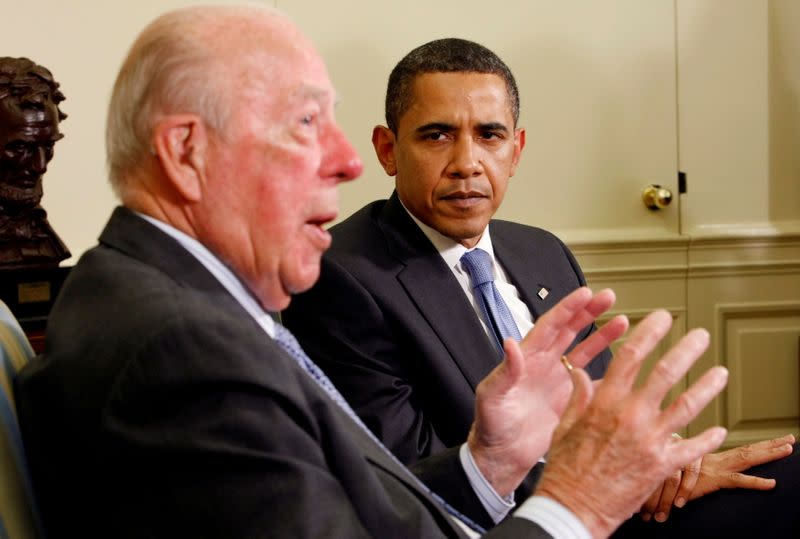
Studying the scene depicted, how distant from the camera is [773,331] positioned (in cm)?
387

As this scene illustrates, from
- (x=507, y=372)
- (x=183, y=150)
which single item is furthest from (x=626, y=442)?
(x=183, y=150)

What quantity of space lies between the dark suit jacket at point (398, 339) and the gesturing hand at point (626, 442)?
79cm

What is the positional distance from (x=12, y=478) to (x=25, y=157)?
1.66 m

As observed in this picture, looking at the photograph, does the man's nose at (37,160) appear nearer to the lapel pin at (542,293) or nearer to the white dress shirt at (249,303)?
the lapel pin at (542,293)

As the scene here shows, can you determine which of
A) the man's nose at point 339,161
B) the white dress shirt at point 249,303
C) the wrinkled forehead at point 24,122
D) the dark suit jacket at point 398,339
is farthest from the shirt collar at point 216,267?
the wrinkled forehead at point 24,122

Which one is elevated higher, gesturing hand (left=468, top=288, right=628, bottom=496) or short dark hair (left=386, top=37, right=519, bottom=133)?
short dark hair (left=386, top=37, right=519, bottom=133)

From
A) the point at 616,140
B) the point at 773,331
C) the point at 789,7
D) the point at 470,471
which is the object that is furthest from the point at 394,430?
the point at 789,7

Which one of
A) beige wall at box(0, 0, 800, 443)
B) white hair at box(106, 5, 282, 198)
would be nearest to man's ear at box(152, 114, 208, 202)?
white hair at box(106, 5, 282, 198)

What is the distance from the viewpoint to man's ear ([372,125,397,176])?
2.35 metres

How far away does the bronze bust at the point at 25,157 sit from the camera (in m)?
2.57

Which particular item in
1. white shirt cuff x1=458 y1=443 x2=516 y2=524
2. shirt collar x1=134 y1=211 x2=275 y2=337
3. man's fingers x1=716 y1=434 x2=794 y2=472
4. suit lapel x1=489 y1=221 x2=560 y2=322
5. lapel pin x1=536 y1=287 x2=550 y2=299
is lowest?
man's fingers x1=716 y1=434 x2=794 y2=472

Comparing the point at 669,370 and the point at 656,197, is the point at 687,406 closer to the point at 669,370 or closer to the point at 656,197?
the point at 669,370

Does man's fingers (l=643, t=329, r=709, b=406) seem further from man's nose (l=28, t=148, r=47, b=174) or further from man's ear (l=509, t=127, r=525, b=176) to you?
man's nose (l=28, t=148, r=47, b=174)

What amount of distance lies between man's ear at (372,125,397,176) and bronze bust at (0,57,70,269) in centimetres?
89
